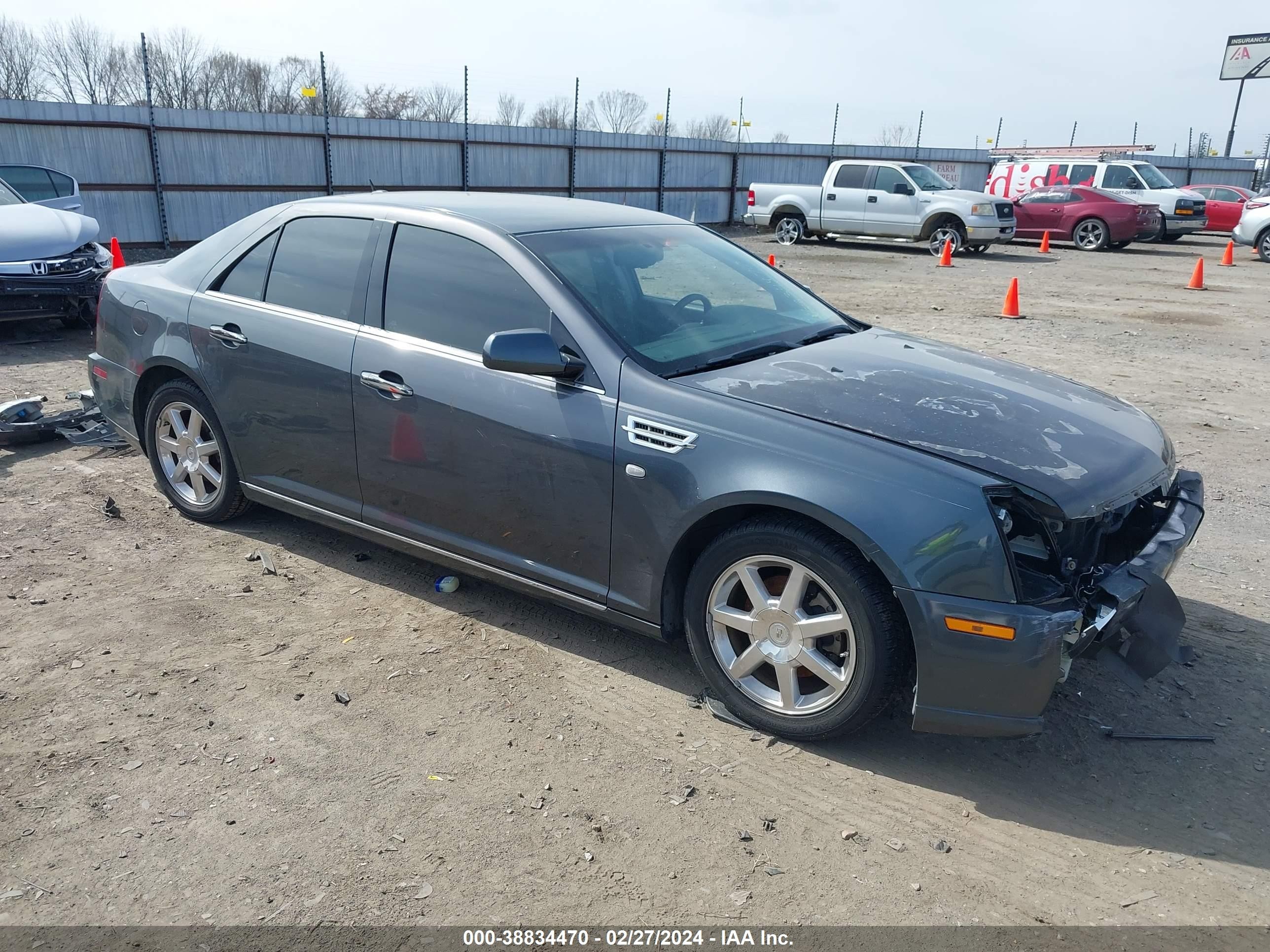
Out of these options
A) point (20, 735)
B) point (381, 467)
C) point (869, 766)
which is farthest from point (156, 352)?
point (869, 766)

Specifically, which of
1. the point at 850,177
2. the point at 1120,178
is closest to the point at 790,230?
the point at 850,177

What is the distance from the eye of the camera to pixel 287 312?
4.48 metres

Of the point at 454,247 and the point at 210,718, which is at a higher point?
the point at 454,247

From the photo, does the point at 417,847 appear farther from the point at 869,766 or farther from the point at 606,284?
the point at 606,284

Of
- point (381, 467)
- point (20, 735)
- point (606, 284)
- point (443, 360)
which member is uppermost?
point (606, 284)

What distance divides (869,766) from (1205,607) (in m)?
2.21

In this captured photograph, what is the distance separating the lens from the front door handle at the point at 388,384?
4.01 m

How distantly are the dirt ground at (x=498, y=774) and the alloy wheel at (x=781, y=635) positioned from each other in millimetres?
211

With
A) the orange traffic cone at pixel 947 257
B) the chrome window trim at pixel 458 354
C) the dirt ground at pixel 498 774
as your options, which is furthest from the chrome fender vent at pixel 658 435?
the orange traffic cone at pixel 947 257

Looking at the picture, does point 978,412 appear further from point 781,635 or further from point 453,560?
point 453,560

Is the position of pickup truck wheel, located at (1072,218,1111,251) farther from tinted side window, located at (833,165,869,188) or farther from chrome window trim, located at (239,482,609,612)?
chrome window trim, located at (239,482,609,612)

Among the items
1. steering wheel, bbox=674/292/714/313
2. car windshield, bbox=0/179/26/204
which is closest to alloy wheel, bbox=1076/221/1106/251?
car windshield, bbox=0/179/26/204

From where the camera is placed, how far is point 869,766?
3314 mm

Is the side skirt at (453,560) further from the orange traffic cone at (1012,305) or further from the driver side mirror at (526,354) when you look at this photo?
the orange traffic cone at (1012,305)
